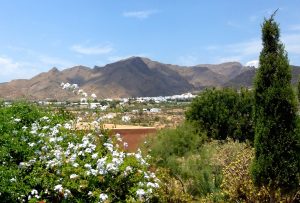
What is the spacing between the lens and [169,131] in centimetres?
2152

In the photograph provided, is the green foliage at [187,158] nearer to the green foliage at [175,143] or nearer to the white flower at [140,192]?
the green foliage at [175,143]

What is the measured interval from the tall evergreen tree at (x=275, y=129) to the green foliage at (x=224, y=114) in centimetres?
1579

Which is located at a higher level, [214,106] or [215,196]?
[214,106]

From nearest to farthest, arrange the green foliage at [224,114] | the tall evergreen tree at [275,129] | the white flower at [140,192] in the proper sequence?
the white flower at [140,192] → the tall evergreen tree at [275,129] → the green foliage at [224,114]

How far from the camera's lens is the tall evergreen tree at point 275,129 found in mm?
10484

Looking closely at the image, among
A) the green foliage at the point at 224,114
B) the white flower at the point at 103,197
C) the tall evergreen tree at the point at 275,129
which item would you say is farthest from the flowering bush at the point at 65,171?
the green foliage at the point at 224,114

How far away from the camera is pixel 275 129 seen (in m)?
10.6

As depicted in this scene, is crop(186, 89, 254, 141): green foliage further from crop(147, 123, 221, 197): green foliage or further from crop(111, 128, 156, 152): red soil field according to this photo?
crop(111, 128, 156, 152): red soil field

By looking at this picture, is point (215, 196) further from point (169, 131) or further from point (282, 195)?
point (169, 131)

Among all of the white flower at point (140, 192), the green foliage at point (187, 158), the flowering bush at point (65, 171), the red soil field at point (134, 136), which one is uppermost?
the flowering bush at point (65, 171)

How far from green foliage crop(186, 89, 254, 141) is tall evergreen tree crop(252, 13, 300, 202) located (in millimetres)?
15790

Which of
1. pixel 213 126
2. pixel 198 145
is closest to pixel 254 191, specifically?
pixel 198 145

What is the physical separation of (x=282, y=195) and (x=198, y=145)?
34.3 ft

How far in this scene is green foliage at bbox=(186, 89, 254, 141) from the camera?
1085 inches
